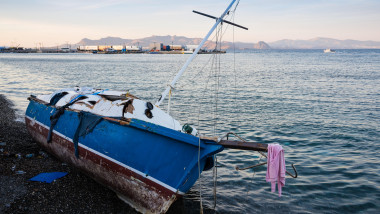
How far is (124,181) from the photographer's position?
326 inches

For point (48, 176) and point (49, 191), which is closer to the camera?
point (49, 191)

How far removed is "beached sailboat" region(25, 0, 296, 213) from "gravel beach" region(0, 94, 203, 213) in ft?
1.12

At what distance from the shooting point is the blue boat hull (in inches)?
286

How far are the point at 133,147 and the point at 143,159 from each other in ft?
1.41

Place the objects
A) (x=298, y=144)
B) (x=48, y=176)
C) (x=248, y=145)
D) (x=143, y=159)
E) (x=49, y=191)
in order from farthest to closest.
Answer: (x=298, y=144) < (x=48, y=176) < (x=49, y=191) < (x=143, y=159) < (x=248, y=145)

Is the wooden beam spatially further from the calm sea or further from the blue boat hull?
the calm sea

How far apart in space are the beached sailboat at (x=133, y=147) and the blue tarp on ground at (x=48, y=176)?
2.00 feet

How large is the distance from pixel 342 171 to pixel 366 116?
427 inches

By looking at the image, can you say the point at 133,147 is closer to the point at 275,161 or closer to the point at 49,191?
the point at 49,191

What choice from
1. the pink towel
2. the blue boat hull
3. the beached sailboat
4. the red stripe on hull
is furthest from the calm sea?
the pink towel

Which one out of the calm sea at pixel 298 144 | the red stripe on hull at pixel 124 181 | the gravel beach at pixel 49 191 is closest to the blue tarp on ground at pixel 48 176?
the gravel beach at pixel 49 191

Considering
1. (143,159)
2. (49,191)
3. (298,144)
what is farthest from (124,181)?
(298,144)

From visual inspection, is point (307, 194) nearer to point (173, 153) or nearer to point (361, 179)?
point (361, 179)

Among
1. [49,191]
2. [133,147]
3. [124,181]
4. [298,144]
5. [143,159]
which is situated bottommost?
[298,144]
